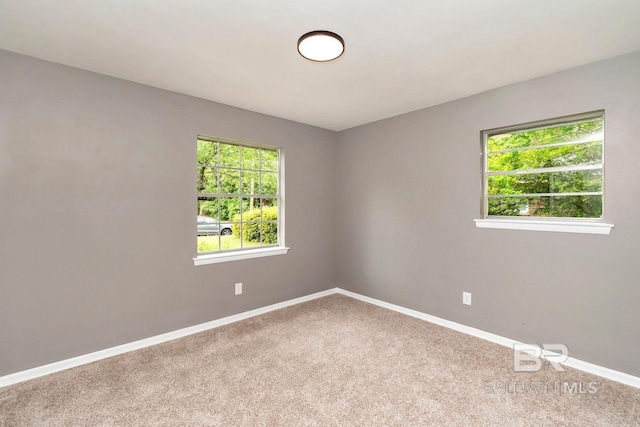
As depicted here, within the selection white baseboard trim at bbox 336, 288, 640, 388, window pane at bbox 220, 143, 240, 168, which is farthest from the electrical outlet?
window pane at bbox 220, 143, 240, 168

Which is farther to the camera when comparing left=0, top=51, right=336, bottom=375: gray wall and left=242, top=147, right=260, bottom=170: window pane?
left=242, top=147, right=260, bottom=170: window pane

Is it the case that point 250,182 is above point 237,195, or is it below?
above

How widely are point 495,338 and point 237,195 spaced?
3.05m

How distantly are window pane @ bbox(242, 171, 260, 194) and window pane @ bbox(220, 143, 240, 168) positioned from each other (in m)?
0.16

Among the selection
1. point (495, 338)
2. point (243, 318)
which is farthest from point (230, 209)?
point (495, 338)

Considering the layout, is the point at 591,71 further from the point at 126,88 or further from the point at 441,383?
the point at 126,88

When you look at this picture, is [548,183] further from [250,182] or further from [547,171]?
[250,182]

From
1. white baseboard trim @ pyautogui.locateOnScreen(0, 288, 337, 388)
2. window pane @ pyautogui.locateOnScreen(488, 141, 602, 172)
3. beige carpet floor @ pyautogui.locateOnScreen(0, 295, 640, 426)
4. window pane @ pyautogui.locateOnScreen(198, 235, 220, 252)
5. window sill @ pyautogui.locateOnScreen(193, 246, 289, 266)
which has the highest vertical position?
window pane @ pyautogui.locateOnScreen(488, 141, 602, 172)

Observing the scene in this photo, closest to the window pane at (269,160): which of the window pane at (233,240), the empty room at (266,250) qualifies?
the empty room at (266,250)

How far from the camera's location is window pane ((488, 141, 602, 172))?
244 centimetres

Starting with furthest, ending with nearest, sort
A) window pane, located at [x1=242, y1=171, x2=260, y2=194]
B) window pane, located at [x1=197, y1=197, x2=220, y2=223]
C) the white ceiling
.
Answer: window pane, located at [x1=242, y1=171, x2=260, y2=194]
window pane, located at [x1=197, y1=197, x2=220, y2=223]
the white ceiling

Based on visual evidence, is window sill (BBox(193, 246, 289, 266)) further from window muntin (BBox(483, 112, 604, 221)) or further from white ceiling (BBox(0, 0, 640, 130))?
window muntin (BBox(483, 112, 604, 221))

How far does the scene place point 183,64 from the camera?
2.38 metres

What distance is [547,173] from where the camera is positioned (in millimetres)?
2662
